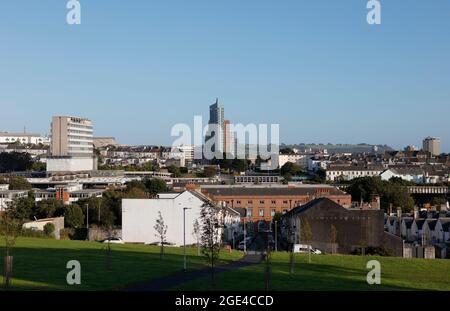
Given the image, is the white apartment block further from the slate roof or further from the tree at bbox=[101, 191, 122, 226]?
the tree at bbox=[101, 191, 122, 226]

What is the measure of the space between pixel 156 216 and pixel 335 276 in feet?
69.2

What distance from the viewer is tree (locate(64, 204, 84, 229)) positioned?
5159cm

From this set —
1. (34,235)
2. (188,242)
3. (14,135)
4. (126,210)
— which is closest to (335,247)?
(188,242)

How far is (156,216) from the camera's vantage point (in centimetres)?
4600

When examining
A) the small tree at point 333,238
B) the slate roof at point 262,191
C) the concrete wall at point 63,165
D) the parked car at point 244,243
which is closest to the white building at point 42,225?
the parked car at point 244,243

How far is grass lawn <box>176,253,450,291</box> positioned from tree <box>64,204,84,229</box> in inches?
821

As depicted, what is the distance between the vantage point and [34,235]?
4344 cm

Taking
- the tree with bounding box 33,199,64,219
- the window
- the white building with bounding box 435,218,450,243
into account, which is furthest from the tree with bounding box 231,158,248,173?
the white building with bounding box 435,218,450,243

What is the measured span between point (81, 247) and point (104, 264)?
8825 millimetres

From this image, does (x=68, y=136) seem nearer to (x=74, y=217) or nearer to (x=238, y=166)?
(x=238, y=166)

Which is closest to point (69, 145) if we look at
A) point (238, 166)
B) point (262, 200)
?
point (238, 166)

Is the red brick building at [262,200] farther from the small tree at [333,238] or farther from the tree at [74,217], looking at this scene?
the small tree at [333,238]
